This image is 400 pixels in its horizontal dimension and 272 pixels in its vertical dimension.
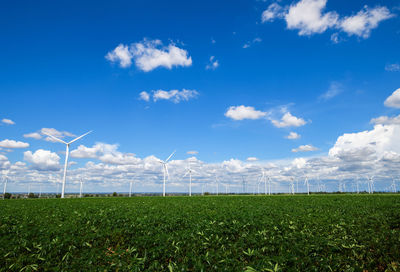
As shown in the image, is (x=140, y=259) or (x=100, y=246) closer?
(x=140, y=259)

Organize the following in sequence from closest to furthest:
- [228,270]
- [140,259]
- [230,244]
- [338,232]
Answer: [228,270] → [140,259] → [230,244] → [338,232]

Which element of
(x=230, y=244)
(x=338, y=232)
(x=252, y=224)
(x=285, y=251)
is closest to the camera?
(x=285, y=251)

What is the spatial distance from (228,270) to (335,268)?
17.0ft

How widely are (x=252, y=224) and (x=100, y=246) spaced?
35.6ft

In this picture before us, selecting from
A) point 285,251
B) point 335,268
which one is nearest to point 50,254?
point 285,251

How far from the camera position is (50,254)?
12.4m

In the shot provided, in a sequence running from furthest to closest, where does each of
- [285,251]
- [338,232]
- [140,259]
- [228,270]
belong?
[338,232], [285,251], [140,259], [228,270]

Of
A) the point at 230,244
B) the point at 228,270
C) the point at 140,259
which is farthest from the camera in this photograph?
the point at 230,244

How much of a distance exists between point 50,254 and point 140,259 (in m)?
5.00

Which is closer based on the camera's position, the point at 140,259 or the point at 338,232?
the point at 140,259

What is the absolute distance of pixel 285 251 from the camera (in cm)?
1271

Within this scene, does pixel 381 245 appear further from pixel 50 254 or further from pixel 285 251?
pixel 50 254

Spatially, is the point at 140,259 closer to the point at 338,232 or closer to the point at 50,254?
the point at 50,254

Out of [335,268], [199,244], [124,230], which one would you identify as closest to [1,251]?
[124,230]
